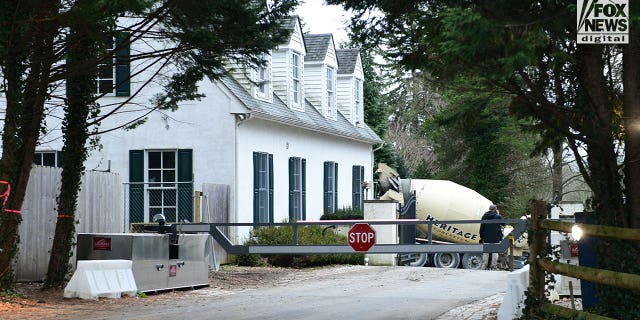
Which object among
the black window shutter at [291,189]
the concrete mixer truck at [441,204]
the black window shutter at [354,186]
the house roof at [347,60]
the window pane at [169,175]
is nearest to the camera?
the window pane at [169,175]

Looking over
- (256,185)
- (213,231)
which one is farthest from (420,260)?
(213,231)

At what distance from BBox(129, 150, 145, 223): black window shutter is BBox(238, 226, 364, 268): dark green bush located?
121 inches

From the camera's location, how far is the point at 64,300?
57.6ft

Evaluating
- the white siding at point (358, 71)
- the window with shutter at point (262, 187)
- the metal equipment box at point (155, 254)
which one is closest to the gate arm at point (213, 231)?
the metal equipment box at point (155, 254)

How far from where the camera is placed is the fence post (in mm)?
11812

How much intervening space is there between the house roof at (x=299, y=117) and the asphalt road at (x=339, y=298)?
5.54 m

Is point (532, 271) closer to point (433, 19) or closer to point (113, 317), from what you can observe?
point (433, 19)

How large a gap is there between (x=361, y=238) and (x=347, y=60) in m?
22.7

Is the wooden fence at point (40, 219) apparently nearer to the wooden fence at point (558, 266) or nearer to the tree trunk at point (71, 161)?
the tree trunk at point (71, 161)

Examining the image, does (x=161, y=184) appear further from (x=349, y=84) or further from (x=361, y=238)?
(x=349, y=84)

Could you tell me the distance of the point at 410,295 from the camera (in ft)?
63.7

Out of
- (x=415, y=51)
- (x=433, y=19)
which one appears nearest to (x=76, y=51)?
(x=415, y=51)

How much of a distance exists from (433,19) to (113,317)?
6.53 m

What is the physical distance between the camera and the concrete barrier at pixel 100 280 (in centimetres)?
1762
